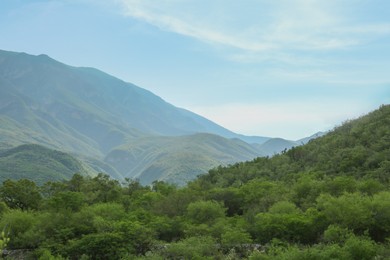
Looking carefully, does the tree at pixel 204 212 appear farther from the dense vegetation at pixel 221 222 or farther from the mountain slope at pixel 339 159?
the mountain slope at pixel 339 159

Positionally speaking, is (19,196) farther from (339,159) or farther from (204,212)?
(339,159)

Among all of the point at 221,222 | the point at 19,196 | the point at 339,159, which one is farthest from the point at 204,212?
the point at 339,159

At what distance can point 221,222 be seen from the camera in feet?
129

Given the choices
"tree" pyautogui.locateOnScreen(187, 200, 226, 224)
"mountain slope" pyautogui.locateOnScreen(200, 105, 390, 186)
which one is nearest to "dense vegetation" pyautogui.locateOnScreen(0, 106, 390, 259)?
"tree" pyautogui.locateOnScreen(187, 200, 226, 224)

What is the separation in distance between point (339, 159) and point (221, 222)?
1370 inches

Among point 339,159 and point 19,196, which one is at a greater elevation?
point 339,159

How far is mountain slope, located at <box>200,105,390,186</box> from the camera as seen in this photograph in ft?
201

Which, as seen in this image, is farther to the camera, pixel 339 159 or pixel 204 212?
pixel 339 159

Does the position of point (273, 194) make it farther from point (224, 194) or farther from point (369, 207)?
point (369, 207)

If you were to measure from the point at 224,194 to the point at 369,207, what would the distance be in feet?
74.2

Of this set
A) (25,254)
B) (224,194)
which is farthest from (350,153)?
(25,254)

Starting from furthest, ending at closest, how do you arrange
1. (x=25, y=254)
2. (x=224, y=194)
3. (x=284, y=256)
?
(x=224, y=194), (x=25, y=254), (x=284, y=256)

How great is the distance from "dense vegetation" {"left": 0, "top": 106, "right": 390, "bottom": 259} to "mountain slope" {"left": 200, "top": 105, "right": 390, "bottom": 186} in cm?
38

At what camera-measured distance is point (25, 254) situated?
37.3 meters
